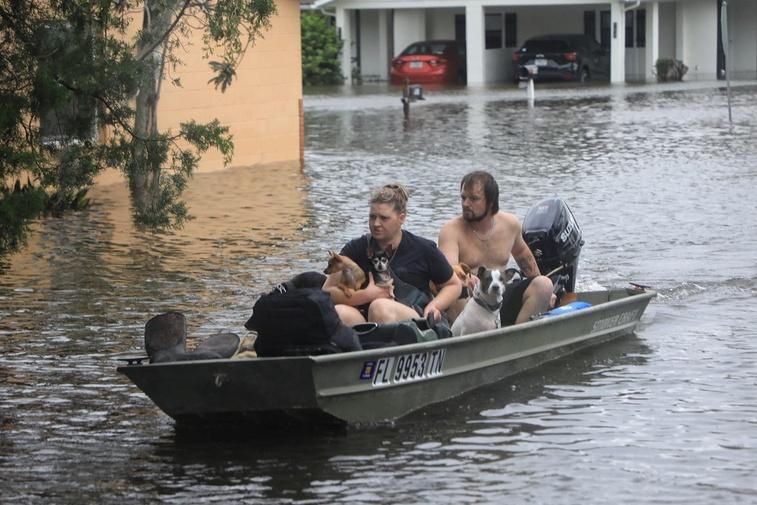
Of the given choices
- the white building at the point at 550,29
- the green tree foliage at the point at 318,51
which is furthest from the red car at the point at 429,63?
the green tree foliage at the point at 318,51

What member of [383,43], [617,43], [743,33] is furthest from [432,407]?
[743,33]

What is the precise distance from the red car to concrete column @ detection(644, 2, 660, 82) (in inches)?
250

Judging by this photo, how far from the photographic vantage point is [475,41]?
52.1m

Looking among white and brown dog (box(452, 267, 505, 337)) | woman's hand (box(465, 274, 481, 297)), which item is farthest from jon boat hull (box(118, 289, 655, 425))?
woman's hand (box(465, 274, 481, 297))

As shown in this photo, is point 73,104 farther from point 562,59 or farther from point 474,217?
point 562,59

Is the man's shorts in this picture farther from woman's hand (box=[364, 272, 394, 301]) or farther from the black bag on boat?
the black bag on boat

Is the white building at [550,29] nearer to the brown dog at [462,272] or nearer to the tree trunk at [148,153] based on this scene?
the tree trunk at [148,153]

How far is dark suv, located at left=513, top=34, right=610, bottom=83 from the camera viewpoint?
52156mm

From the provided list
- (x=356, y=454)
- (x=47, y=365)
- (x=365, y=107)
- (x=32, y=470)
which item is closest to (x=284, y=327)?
(x=356, y=454)

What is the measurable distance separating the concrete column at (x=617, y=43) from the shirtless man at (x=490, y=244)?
40.1 meters

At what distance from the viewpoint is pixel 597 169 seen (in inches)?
1008

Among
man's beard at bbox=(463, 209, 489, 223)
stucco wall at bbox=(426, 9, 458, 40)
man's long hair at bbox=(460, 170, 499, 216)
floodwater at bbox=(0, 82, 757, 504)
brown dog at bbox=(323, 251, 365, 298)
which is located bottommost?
floodwater at bbox=(0, 82, 757, 504)

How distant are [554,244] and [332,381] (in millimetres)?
4063

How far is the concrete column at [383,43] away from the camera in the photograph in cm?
5653
